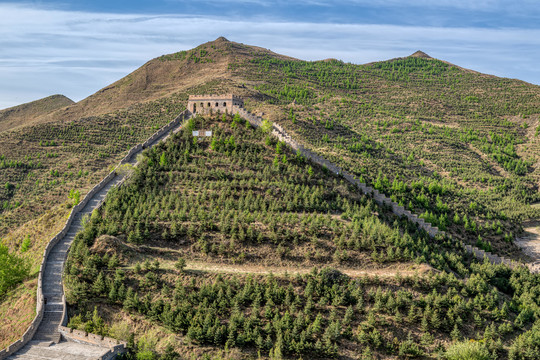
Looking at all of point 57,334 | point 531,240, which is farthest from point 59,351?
point 531,240

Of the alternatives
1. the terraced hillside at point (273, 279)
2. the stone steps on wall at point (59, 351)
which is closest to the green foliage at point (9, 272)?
the terraced hillside at point (273, 279)

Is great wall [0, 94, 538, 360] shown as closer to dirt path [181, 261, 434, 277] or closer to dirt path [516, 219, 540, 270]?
dirt path [181, 261, 434, 277]

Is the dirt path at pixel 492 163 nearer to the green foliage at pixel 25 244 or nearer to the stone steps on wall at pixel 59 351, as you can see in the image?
the green foliage at pixel 25 244

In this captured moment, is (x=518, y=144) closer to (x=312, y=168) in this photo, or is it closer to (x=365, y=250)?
→ (x=312, y=168)

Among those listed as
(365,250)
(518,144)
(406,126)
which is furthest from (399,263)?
(518,144)

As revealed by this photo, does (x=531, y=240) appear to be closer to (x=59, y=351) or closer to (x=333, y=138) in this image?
(x=333, y=138)
